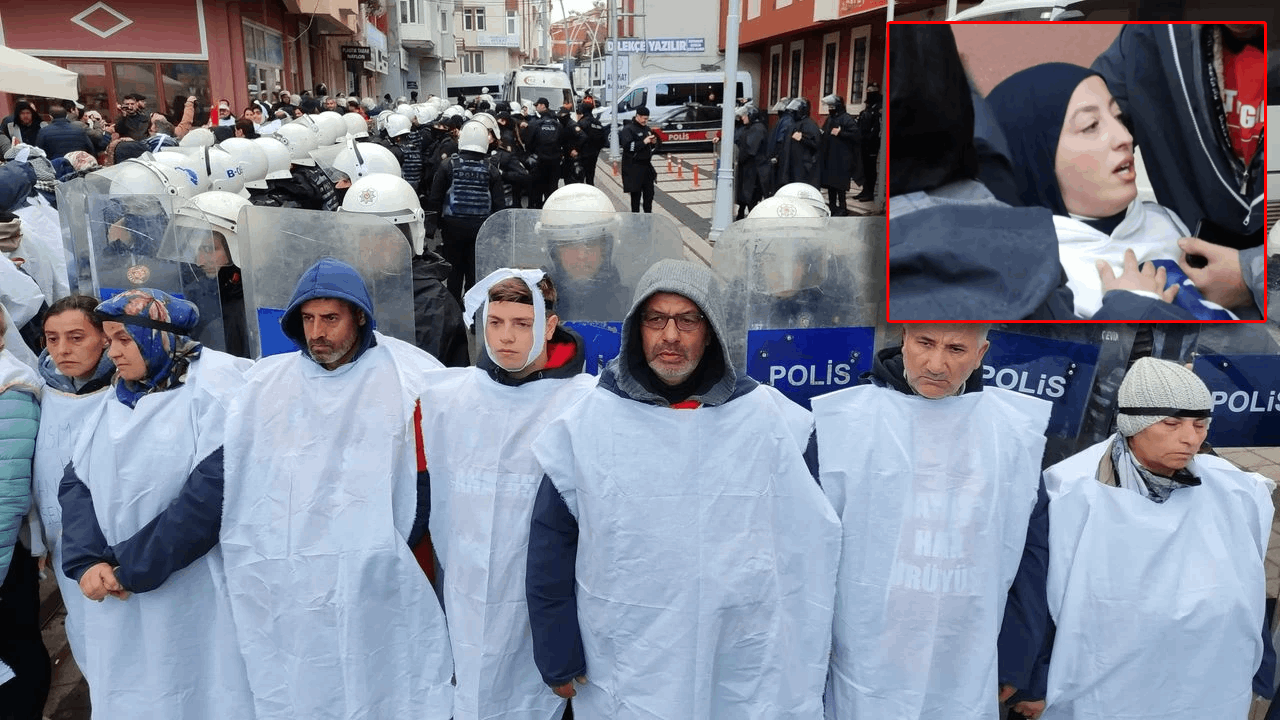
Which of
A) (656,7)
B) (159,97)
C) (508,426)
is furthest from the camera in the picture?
(656,7)

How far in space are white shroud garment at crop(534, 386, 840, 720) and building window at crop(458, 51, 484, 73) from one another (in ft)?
237

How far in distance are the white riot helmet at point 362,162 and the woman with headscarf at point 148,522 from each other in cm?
519

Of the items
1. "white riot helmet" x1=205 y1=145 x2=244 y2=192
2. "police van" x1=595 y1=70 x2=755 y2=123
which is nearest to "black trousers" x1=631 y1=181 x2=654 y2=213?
"white riot helmet" x1=205 y1=145 x2=244 y2=192

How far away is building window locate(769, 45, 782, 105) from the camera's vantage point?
2636 cm

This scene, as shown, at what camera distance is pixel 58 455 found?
2.82m

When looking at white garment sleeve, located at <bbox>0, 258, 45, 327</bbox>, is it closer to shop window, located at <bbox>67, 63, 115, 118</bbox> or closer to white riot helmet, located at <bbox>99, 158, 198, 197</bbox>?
white riot helmet, located at <bbox>99, 158, 198, 197</bbox>

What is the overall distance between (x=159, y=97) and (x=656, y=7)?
66.7ft

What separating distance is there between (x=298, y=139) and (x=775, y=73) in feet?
65.1

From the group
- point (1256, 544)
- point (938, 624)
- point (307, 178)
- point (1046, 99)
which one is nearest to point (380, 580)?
point (938, 624)

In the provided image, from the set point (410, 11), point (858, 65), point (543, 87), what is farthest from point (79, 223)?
point (410, 11)

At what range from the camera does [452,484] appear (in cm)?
254

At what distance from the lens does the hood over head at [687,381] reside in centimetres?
220

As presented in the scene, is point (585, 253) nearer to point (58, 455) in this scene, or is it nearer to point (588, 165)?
point (58, 455)

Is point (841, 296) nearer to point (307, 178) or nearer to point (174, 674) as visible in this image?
point (174, 674)
